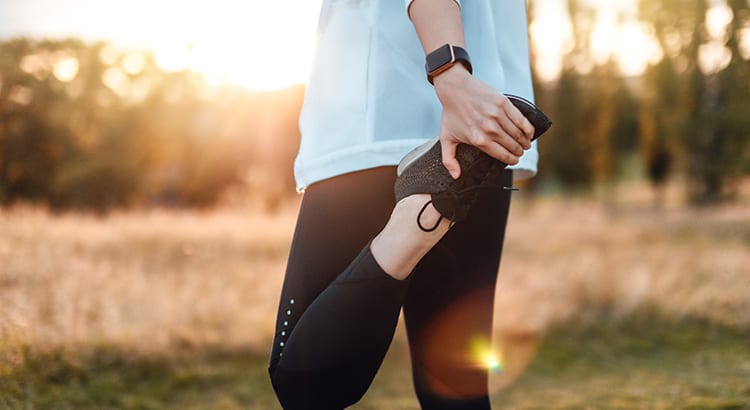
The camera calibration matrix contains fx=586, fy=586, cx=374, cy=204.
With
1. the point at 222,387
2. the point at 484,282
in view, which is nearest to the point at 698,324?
the point at 222,387

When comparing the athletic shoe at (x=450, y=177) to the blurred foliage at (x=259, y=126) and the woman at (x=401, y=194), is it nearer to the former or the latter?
the woman at (x=401, y=194)

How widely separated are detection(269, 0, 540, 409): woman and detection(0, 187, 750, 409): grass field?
5.75 ft

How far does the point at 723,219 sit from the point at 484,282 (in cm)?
1520

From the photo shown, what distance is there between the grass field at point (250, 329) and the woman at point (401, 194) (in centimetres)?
175

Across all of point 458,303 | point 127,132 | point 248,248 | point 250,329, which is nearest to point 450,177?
point 458,303

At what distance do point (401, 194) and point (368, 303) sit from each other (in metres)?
0.21

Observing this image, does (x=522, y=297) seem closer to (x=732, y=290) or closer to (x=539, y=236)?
(x=732, y=290)

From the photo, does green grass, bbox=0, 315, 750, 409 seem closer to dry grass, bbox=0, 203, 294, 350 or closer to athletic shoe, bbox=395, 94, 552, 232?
dry grass, bbox=0, 203, 294, 350

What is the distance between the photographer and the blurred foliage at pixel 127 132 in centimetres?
1051

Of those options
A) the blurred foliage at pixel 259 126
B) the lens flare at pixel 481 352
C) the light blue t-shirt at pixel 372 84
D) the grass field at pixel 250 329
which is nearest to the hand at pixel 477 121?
the light blue t-shirt at pixel 372 84

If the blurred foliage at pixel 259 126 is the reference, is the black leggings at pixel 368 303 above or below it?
below

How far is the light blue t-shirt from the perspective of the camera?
116 cm

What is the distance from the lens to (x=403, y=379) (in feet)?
12.1

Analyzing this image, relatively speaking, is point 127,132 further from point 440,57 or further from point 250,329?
point 440,57
